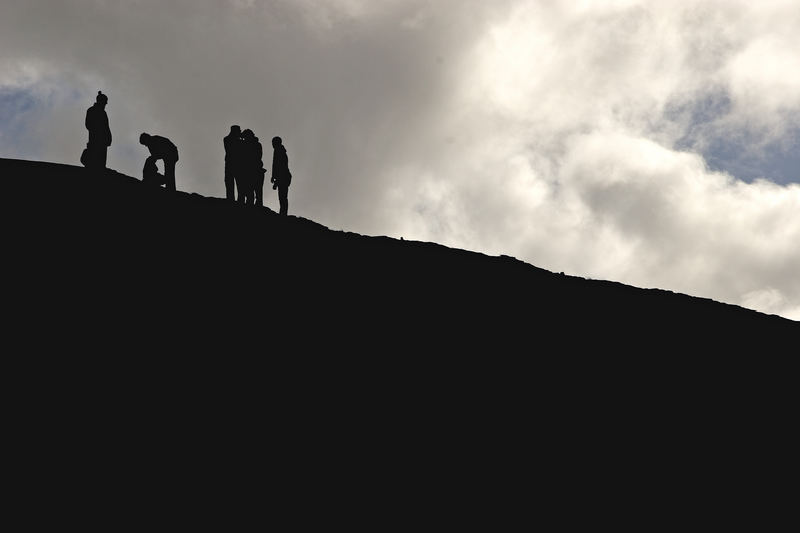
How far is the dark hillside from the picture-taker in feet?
44.4

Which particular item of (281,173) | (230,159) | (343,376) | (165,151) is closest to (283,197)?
(281,173)

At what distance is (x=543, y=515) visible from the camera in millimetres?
14266

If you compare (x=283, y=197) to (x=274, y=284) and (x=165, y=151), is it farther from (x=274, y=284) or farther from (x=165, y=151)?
(x=274, y=284)

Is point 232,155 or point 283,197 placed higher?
point 232,155

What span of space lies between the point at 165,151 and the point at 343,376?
29.0 ft

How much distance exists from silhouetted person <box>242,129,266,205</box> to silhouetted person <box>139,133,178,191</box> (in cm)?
186

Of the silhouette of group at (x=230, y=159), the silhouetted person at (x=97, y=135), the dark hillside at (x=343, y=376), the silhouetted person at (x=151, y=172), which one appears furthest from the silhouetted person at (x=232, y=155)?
the silhouetted person at (x=97, y=135)

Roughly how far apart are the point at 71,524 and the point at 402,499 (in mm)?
5377

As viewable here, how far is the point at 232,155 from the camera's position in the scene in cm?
2108

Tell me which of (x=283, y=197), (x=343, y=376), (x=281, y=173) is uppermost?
(x=281, y=173)

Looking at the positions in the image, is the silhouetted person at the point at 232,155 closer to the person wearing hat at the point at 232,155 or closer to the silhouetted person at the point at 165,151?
the person wearing hat at the point at 232,155

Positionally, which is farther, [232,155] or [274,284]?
[232,155]

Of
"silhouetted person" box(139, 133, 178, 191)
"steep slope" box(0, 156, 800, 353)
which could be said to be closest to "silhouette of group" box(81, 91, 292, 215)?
"silhouetted person" box(139, 133, 178, 191)

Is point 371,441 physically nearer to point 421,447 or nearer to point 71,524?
point 421,447
